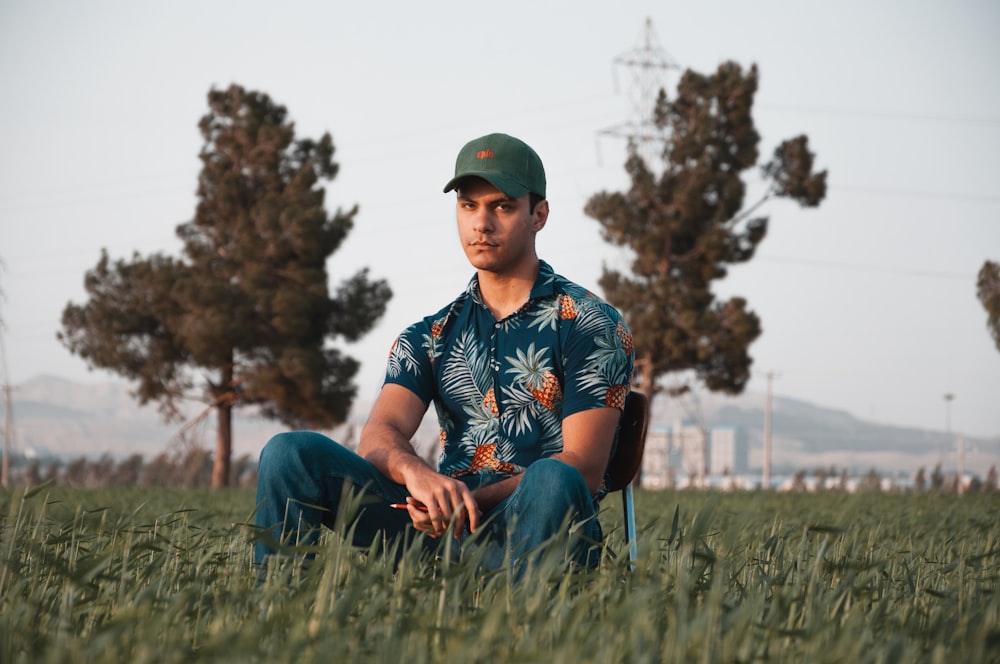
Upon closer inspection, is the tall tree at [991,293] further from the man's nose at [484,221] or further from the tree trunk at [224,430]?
the man's nose at [484,221]

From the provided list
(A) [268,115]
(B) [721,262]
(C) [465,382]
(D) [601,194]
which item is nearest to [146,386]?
(A) [268,115]

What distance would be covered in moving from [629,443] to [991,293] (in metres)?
23.3

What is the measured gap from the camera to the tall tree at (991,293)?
24688 mm

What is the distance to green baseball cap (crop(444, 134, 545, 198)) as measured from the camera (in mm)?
3773

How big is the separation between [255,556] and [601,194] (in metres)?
27.0

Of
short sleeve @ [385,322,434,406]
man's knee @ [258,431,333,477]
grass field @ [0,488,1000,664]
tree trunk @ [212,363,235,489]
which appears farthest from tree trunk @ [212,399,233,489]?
grass field @ [0,488,1000,664]

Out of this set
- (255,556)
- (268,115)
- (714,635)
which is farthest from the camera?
(268,115)

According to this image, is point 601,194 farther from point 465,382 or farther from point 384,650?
point 384,650

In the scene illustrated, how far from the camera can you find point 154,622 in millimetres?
1826

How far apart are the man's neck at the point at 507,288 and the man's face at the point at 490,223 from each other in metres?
0.05

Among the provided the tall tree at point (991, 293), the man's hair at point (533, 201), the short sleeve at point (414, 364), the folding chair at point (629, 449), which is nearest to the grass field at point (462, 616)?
the folding chair at point (629, 449)

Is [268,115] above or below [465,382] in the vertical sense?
above

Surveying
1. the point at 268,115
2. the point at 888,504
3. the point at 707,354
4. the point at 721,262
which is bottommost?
the point at 888,504

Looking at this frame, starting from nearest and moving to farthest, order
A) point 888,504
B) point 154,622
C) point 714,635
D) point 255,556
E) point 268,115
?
point 154,622 → point 714,635 → point 255,556 → point 888,504 → point 268,115
